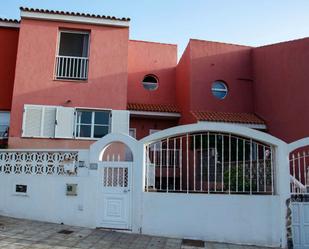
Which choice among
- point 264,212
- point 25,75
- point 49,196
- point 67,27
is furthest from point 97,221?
point 67,27

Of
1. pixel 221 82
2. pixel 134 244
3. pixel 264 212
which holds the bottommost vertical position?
pixel 134 244

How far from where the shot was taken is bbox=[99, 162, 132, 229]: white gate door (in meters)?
8.66

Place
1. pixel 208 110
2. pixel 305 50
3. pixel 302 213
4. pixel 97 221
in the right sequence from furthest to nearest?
pixel 208 110
pixel 305 50
pixel 97 221
pixel 302 213

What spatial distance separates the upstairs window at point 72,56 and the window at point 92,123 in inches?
65.0

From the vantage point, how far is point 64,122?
535 inches

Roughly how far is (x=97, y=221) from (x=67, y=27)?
30.3ft

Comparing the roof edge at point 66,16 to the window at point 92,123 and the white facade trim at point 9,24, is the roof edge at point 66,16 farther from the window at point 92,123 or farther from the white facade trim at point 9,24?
the window at point 92,123

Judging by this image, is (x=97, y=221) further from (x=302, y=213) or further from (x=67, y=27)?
(x=67, y=27)

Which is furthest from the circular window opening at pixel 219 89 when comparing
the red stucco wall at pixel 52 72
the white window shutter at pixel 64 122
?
the white window shutter at pixel 64 122

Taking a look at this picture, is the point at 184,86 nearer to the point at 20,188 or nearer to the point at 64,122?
the point at 64,122

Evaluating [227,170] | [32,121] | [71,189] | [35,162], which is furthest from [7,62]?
[227,170]

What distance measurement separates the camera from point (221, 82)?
1792 cm

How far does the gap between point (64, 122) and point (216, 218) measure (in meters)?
7.97

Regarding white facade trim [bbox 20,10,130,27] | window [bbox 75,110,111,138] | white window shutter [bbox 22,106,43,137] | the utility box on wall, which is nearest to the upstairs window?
white facade trim [bbox 20,10,130,27]
